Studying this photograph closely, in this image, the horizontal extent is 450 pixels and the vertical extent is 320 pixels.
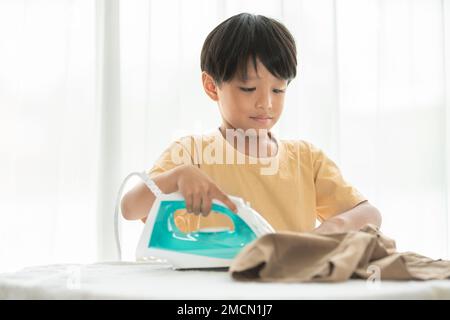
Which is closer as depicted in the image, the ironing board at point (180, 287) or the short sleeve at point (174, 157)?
the ironing board at point (180, 287)

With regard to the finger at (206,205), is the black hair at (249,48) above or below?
above

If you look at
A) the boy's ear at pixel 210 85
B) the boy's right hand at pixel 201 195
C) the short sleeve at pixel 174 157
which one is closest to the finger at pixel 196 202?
the boy's right hand at pixel 201 195

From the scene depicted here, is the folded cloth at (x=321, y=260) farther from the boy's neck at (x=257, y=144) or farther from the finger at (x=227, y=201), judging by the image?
the boy's neck at (x=257, y=144)

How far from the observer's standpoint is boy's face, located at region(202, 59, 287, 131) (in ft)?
4.02

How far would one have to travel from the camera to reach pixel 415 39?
2.25 meters

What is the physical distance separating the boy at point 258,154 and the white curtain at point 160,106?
0.77m

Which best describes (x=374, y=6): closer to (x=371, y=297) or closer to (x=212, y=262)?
(x=212, y=262)

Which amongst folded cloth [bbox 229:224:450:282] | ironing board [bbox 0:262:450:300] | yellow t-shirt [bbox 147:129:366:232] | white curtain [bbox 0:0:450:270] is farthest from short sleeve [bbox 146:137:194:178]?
white curtain [bbox 0:0:450:270]

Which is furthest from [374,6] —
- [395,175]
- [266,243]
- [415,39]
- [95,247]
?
[266,243]

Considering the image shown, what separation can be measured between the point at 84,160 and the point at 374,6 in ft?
3.81

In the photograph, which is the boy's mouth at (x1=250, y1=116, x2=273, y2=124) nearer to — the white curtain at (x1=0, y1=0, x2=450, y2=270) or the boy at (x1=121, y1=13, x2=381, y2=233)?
the boy at (x1=121, y1=13, x2=381, y2=233)

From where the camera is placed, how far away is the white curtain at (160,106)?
212 cm

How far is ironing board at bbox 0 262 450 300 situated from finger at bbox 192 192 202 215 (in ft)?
0.32

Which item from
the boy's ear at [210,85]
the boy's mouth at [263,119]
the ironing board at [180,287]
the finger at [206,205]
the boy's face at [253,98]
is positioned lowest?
the ironing board at [180,287]
